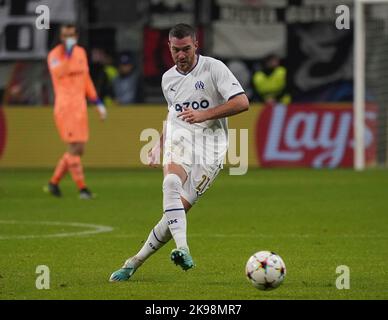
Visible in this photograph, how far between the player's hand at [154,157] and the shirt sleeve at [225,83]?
28.2 inches

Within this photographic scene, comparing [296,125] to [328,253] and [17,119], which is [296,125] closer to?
[17,119]

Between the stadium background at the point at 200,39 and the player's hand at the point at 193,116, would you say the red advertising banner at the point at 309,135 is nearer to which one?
the stadium background at the point at 200,39

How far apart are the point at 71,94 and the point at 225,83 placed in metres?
8.84

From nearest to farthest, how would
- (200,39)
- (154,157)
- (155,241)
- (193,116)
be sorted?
1. (193,116)
2. (155,241)
3. (154,157)
4. (200,39)

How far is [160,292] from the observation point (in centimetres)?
880

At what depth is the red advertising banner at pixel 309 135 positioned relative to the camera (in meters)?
24.4

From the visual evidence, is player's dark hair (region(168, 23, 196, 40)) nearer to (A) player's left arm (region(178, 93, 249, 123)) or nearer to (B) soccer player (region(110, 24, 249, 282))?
(B) soccer player (region(110, 24, 249, 282))

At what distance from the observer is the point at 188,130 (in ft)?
32.0

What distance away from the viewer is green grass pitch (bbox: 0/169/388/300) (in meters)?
9.05

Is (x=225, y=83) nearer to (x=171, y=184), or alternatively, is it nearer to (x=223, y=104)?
(x=223, y=104)

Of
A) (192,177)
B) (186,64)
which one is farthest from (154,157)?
(186,64)

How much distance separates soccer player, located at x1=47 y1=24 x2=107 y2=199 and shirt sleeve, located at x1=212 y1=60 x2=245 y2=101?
8.42 meters
